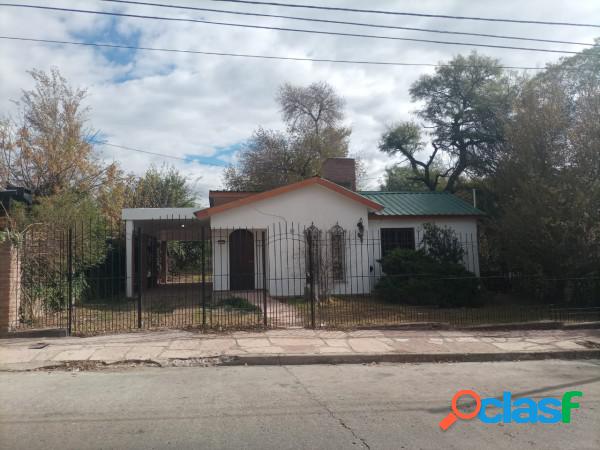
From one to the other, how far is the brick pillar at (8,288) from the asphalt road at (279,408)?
9.58ft

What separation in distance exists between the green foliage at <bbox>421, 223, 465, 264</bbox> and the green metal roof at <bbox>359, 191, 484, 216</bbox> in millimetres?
854

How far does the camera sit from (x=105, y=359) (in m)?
8.31

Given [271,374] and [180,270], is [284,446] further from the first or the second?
[180,270]

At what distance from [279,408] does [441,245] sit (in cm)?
1427

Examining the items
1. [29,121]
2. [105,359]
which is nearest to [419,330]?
[105,359]

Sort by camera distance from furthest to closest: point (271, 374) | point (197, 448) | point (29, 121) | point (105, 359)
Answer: point (29, 121) → point (105, 359) → point (271, 374) → point (197, 448)

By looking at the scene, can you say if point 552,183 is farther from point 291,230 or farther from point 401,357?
point 401,357

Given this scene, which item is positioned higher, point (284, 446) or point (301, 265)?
point (301, 265)

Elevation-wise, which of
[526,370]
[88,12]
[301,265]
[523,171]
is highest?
[88,12]

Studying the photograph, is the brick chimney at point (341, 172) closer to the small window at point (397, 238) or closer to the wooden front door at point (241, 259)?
the small window at point (397, 238)

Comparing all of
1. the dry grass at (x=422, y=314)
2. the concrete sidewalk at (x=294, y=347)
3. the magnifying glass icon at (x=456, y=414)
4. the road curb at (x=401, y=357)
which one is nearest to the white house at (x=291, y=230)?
the dry grass at (x=422, y=314)

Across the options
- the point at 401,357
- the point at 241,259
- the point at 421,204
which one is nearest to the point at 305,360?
the point at 401,357

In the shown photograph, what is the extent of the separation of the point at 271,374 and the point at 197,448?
10.7 feet

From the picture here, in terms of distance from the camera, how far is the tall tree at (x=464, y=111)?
94.7ft
